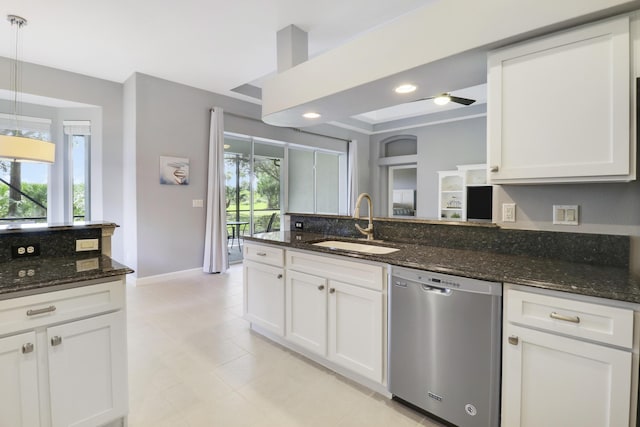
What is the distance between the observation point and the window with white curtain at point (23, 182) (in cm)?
426

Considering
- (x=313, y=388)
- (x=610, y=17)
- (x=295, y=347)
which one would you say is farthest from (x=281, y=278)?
(x=610, y=17)

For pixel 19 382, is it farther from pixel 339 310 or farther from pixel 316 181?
pixel 316 181

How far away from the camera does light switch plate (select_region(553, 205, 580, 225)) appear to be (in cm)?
178

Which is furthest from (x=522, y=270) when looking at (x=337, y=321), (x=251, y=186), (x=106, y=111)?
(x=106, y=111)

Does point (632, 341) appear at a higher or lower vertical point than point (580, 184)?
lower

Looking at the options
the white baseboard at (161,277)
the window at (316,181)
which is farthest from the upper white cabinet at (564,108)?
the window at (316,181)

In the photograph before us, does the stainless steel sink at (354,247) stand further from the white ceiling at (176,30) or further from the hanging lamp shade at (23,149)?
the hanging lamp shade at (23,149)

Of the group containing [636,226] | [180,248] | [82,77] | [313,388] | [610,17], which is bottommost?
[313,388]

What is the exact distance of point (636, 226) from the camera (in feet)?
5.33

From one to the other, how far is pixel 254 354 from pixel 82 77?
457cm

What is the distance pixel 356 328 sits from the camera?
204 centimetres

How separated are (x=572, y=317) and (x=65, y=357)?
2240 millimetres

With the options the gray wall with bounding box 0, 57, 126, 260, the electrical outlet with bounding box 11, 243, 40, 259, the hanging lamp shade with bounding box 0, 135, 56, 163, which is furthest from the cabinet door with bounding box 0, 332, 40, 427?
the gray wall with bounding box 0, 57, 126, 260

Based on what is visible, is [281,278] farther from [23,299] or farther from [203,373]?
[23,299]
